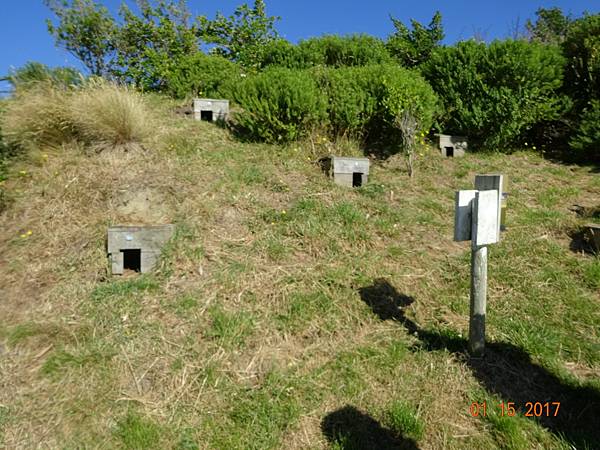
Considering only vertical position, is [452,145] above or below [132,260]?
above

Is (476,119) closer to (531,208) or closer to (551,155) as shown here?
(551,155)

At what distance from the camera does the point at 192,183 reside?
4.77m

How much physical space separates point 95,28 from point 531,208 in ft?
35.7

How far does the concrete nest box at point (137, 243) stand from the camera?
3689mm

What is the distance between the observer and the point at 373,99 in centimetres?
604

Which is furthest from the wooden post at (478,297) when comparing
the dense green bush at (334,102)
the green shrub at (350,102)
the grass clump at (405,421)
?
the green shrub at (350,102)

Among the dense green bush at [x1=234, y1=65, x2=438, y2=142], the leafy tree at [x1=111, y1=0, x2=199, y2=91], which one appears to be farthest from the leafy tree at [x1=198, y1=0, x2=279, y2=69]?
the dense green bush at [x1=234, y1=65, x2=438, y2=142]

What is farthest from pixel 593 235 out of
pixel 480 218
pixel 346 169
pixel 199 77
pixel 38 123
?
pixel 199 77

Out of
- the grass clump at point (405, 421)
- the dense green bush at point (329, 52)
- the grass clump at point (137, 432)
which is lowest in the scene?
the grass clump at point (137, 432)

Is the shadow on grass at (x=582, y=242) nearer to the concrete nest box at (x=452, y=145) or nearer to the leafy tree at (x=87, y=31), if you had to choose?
the concrete nest box at (x=452, y=145)

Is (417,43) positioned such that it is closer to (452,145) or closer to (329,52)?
(329,52)

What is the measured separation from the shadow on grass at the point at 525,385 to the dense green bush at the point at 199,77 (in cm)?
634

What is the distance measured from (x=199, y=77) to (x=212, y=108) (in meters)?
1.56

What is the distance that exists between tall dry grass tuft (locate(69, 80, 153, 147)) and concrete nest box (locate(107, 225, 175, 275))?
202 centimetres
